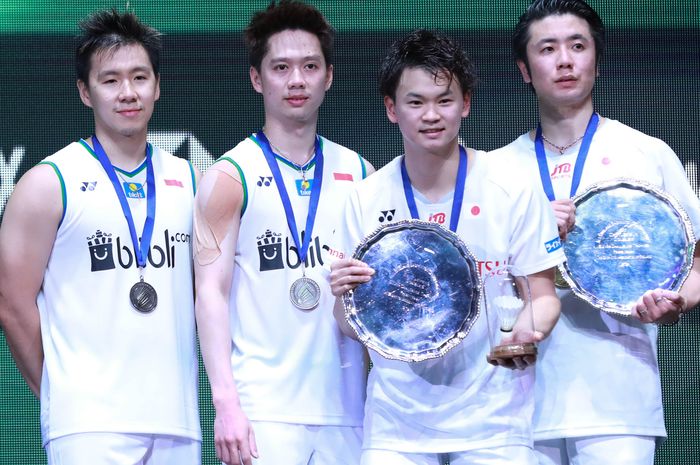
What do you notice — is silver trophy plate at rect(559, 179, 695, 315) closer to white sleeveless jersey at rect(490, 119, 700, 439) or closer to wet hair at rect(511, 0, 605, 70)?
white sleeveless jersey at rect(490, 119, 700, 439)

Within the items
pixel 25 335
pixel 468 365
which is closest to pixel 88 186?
pixel 25 335

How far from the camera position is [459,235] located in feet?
10.5

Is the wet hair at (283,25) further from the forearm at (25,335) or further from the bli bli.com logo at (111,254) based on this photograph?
the forearm at (25,335)

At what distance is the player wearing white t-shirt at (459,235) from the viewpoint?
3.08 metres

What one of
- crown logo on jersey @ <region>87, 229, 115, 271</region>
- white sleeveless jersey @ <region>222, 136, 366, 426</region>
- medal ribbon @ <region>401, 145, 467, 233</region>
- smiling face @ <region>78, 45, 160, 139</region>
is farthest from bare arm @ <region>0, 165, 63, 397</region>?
medal ribbon @ <region>401, 145, 467, 233</region>

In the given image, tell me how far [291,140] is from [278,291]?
52 centimetres

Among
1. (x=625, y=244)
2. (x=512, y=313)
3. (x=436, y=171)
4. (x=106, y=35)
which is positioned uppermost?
(x=106, y=35)

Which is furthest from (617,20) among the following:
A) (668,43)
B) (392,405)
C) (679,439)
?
(392,405)

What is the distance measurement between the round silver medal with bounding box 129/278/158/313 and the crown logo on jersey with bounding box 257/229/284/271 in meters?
0.35

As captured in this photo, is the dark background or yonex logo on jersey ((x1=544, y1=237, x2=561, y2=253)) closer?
yonex logo on jersey ((x1=544, y1=237, x2=561, y2=253))

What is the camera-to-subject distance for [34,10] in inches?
194

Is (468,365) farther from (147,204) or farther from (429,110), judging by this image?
(147,204)

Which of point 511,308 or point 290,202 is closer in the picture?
point 511,308

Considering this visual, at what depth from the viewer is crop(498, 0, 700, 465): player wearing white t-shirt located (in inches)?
134
